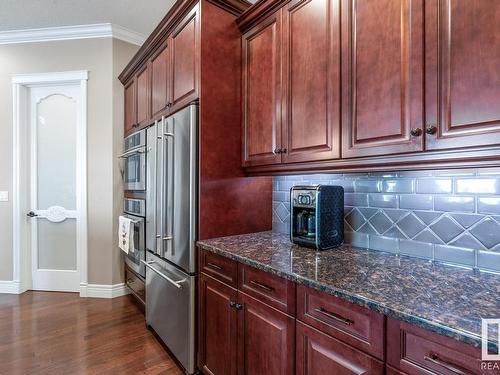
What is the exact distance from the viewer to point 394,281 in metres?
1.05

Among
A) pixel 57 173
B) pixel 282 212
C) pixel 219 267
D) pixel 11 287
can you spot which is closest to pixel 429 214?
pixel 282 212

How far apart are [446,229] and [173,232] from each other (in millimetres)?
1578

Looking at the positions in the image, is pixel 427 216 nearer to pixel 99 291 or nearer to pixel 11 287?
pixel 99 291

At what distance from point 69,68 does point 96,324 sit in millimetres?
2727

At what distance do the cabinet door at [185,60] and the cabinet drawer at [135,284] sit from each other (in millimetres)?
1672

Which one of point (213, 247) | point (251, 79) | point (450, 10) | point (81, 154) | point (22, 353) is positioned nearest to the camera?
point (450, 10)

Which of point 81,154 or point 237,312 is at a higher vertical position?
point 81,154

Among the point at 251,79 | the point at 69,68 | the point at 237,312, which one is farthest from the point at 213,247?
the point at 69,68

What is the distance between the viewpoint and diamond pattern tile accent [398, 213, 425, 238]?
4.60ft

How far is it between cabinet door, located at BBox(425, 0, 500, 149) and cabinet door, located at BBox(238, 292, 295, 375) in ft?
3.15

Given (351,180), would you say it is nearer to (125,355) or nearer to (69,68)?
(125,355)

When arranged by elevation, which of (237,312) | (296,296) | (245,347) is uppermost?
(296,296)

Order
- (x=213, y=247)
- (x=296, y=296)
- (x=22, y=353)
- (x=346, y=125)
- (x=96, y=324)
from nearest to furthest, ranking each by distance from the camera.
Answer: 1. (x=296, y=296)
2. (x=346, y=125)
3. (x=213, y=247)
4. (x=22, y=353)
5. (x=96, y=324)

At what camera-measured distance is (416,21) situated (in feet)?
3.63
